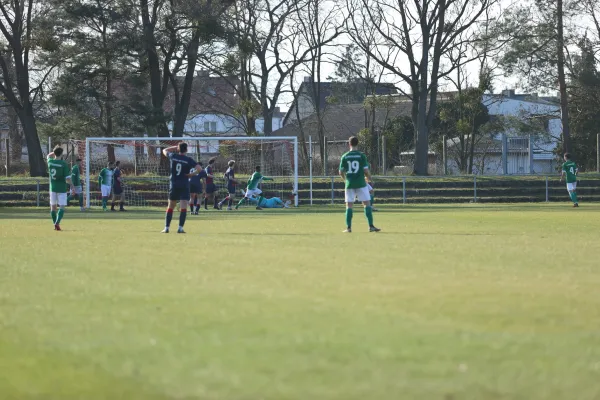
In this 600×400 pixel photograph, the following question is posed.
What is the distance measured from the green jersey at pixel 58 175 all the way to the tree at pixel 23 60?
25.5 meters

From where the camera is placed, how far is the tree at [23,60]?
4850 cm

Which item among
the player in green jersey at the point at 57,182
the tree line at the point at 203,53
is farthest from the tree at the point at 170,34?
the player in green jersey at the point at 57,182

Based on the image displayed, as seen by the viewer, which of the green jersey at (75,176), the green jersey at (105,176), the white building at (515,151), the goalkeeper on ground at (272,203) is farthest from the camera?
the white building at (515,151)

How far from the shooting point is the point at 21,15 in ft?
163

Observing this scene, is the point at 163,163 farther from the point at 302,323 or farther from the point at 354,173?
the point at 302,323

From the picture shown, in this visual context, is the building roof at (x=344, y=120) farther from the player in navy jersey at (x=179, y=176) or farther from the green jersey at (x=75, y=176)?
the player in navy jersey at (x=179, y=176)

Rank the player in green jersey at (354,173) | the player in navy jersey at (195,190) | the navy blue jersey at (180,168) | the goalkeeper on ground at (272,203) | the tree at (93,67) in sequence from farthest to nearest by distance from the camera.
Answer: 1. the tree at (93,67)
2. the goalkeeper on ground at (272,203)
3. the player in navy jersey at (195,190)
4. the navy blue jersey at (180,168)
5. the player in green jersey at (354,173)

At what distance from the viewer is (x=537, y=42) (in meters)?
49.6

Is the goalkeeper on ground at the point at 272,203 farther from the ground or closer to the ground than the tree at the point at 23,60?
closer to the ground

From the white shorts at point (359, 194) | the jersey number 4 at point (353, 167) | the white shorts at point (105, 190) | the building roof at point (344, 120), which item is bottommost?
the white shorts at point (105, 190)

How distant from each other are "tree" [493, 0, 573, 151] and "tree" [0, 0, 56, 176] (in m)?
22.1

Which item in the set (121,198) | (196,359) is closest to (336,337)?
(196,359)

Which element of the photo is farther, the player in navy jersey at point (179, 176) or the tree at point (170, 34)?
the tree at point (170, 34)

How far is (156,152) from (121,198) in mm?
8136
